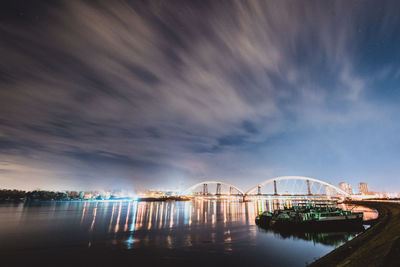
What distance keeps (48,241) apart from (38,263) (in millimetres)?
12417

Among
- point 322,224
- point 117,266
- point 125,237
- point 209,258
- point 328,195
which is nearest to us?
point 117,266

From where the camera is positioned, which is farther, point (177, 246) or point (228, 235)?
point (228, 235)

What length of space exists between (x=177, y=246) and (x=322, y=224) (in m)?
32.0

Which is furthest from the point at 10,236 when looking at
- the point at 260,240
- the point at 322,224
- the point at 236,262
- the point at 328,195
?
the point at 328,195

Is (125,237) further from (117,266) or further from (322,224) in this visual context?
A: (322,224)

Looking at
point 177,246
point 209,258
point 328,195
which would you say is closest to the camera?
point 209,258

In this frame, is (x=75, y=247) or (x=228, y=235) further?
(x=228, y=235)

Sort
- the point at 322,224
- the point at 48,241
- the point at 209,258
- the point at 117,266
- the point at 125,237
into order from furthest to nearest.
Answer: the point at 322,224
the point at 125,237
the point at 48,241
the point at 209,258
the point at 117,266

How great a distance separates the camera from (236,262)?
21312mm

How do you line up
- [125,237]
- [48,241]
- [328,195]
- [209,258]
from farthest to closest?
[328,195]
[125,237]
[48,241]
[209,258]

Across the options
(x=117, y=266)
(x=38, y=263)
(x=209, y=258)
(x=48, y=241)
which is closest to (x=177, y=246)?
(x=209, y=258)

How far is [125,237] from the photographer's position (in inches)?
1329

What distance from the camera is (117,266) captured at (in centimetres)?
2017

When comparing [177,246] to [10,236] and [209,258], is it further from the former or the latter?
[10,236]
